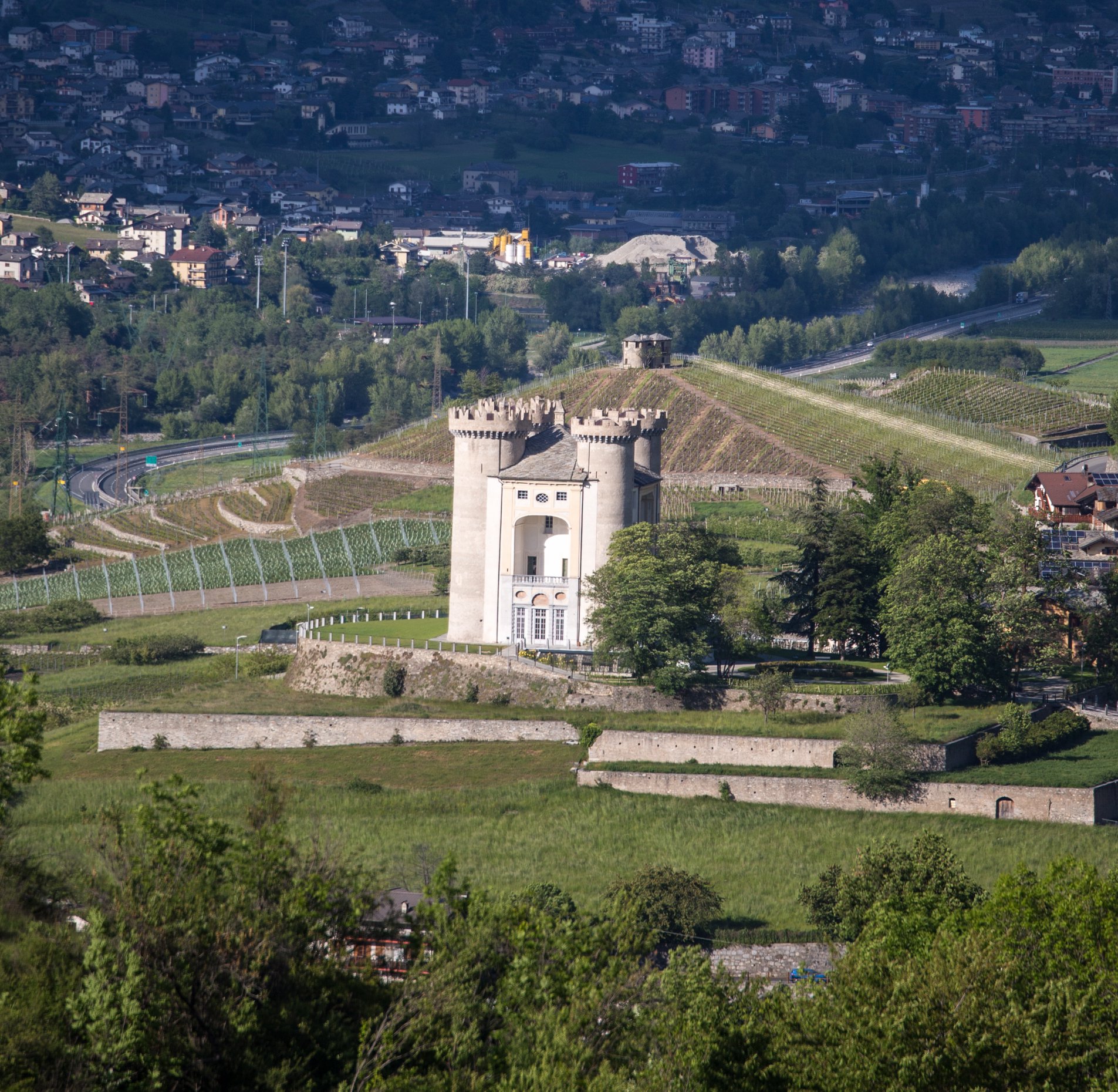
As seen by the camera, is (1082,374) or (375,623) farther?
(1082,374)

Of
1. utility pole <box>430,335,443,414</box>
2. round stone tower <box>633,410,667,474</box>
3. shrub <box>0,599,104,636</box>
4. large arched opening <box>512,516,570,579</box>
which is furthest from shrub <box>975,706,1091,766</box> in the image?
utility pole <box>430,335,443,414</box>

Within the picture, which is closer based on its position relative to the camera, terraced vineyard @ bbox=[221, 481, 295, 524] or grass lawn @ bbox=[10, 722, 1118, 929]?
grass lawn @ bbox=[10, 722, 1118, 929]

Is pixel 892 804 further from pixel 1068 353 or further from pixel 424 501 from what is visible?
pixel 1068 353

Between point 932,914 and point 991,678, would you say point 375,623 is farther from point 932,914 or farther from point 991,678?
point 932,914

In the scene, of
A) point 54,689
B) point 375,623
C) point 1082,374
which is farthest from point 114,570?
point 1082,374

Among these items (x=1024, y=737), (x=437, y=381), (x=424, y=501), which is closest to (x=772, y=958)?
(x=1024, y=737)

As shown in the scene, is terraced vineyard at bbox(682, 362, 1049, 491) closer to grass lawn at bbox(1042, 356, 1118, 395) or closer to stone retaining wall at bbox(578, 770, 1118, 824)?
grass lawn at bbox(1042, 356, 1118, 395)

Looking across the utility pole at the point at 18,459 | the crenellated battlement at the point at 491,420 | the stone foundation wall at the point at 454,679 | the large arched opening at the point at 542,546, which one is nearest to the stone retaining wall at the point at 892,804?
the stone foundation wall at the point at 454,679
